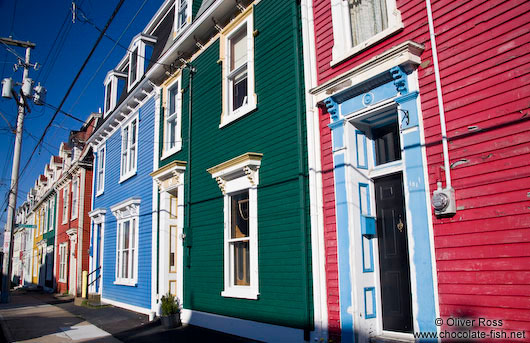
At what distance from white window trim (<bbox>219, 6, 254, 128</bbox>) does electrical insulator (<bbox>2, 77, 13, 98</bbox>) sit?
52.6 feet

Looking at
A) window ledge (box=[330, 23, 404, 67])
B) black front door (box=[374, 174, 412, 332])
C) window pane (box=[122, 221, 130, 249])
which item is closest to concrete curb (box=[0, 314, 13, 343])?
window pane (box=[122, 221, 130, 249])

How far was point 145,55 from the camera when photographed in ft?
53.9

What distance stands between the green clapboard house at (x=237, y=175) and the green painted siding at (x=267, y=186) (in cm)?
2

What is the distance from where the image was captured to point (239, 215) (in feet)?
31.3

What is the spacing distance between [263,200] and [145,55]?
10366mm

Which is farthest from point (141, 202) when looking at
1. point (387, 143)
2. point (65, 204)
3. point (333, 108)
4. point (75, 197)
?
point (65, 204)

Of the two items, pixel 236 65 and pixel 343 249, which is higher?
pixel 236 65

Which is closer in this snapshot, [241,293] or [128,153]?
[241,293]

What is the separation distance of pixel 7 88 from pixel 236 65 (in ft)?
54.3

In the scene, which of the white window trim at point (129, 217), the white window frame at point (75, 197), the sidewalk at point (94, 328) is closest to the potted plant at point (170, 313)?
the sidewalk at point (94, 328)

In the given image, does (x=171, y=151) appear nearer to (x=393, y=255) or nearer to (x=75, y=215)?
(x=393, y=255)

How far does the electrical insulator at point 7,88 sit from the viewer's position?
2131 centimetres

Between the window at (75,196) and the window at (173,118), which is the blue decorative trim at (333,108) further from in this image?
the window at (75,196)

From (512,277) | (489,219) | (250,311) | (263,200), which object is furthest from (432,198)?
(250,311)
